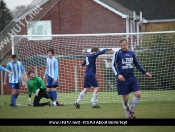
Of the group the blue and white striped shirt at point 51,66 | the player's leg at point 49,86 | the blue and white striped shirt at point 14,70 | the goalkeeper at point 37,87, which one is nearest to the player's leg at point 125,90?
the goalkeeper at point 37,87

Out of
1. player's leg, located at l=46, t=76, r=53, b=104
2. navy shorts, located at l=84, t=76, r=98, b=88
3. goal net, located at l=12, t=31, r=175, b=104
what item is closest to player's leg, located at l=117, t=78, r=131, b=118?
navy shorts, located at l=84, t=76, r=98, b=88

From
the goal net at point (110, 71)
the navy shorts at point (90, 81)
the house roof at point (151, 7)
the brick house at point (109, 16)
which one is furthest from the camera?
the brick house at point (109, 16)

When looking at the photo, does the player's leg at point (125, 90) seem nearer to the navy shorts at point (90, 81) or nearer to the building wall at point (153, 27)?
the navy shorts at point (90, 81)

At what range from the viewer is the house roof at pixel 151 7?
26906mm

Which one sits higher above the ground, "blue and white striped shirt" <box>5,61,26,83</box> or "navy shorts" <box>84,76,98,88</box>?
"blue and white striped shirt" <box>5,61,26,83</box>

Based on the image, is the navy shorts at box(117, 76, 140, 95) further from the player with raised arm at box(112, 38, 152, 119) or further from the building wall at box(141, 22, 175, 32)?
the building wall at box(141, 22, 175, 32)

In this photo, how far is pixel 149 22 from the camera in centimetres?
2728

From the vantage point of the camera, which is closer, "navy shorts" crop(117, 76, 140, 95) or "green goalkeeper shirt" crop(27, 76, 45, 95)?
"navy shorts" crop(117, 76, 140, 95)

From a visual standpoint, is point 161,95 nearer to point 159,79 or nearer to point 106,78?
point 159,79

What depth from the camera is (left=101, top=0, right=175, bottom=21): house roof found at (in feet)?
88.3

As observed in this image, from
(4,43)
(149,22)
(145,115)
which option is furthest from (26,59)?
(4,43)

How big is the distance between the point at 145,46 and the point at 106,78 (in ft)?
7.03

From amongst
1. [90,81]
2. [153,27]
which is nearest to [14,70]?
[90,81]

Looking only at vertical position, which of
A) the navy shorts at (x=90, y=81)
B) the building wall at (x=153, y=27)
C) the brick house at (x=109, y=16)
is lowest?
the navy shorts at (x=90, y=81)
